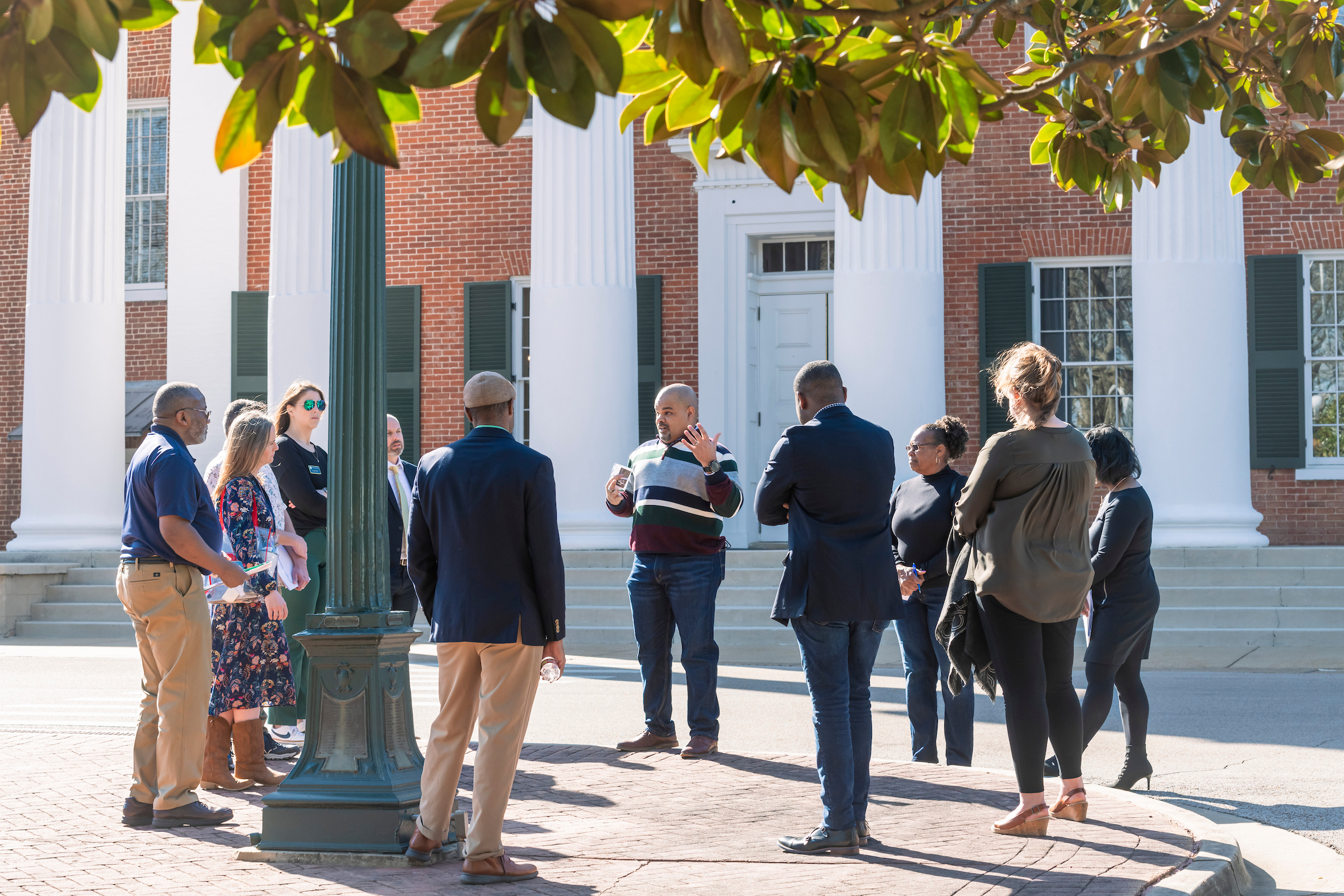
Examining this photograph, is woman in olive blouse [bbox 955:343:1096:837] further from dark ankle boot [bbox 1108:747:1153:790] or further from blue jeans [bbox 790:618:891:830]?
dark ankle boot [bbox 1108:747:1153:790]

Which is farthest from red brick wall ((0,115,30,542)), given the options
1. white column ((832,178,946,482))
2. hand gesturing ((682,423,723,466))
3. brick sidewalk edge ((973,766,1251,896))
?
brick sidewalk edge ((973,766,1251,896))

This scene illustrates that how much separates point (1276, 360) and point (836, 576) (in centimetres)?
1268

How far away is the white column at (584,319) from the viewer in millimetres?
15547

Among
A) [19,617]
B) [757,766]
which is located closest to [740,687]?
[757,766]

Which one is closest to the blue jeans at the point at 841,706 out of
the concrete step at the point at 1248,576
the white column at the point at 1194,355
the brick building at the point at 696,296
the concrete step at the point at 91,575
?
the brick building at the point at 696,296

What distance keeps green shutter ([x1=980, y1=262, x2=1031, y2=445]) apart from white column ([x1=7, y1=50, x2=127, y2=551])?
33.7 feet

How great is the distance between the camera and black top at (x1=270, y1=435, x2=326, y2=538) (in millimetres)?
7875

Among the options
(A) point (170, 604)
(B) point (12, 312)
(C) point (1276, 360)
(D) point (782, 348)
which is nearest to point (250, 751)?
(A) point (170, 604)

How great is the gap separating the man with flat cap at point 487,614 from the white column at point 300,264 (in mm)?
11579

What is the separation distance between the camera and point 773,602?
14.6 meters

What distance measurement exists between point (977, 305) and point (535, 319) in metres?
5.39

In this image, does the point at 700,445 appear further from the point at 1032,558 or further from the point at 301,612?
the point at 301,612

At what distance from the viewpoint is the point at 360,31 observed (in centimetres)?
235

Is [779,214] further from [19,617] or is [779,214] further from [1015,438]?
[1015,438]
